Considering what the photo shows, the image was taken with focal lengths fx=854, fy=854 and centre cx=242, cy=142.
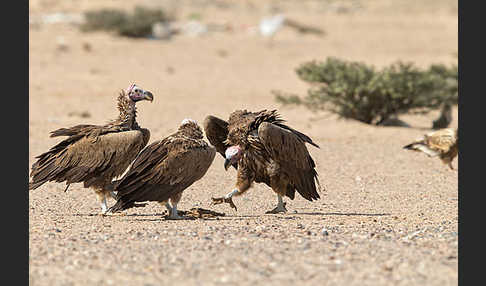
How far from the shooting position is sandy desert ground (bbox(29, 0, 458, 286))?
6953mm

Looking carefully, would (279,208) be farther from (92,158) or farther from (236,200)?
(92,158)

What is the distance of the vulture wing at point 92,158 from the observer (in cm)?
1005

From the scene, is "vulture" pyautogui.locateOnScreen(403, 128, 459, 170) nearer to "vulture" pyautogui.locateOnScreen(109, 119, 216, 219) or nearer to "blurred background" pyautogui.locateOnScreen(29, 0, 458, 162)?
"blurred background" pyautogui.locateOnScreen(29, 0, 458, 162)

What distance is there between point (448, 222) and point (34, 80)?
19.4 m

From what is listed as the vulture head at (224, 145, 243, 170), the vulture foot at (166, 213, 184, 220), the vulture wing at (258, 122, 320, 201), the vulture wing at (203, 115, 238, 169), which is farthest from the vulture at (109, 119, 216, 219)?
the vulture wing at (203, 115, 238, 169)

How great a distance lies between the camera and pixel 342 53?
3784cm

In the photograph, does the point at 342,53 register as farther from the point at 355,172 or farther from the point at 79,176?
the point at 79,176

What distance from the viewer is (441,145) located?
15789 millimetres

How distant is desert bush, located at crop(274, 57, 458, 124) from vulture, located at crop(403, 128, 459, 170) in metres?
4.16

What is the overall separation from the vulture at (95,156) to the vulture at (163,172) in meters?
0.28

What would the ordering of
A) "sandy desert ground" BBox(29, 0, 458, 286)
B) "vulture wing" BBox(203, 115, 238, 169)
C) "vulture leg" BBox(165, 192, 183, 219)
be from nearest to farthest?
"sandy desert ground" BBox(29, 0, 458, 286) → "vulture leg" BBox(165, 192, 183, 219) → "vulture wing" BBox(203, 115, 238, 169)

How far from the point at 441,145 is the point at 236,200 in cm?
535

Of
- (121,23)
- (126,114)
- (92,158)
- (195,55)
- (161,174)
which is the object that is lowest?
(161,174)

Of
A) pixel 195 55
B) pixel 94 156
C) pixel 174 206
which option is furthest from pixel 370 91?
pixel 195 55
